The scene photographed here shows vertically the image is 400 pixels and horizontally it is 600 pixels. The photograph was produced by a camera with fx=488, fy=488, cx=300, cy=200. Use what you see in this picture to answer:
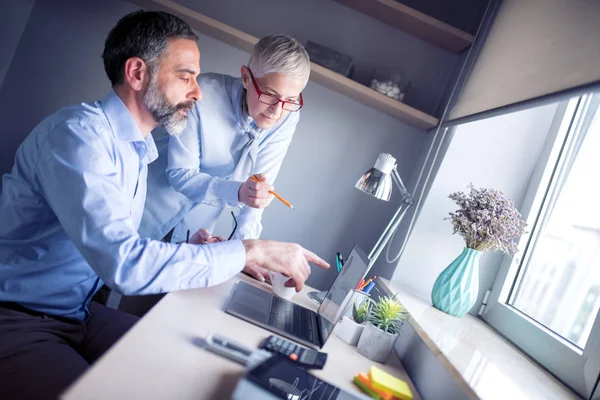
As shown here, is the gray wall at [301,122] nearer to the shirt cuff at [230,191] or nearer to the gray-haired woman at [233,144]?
the gray-haired woman at [233,144]

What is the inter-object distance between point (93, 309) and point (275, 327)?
2.14 feet

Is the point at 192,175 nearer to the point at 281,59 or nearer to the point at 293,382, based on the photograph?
the point at 281,59

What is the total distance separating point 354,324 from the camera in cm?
140

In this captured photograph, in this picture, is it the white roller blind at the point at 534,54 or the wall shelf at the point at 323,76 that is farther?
the wall shelf at the point at 323,76

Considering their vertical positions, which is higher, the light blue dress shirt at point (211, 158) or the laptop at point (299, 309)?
the light blue dress shirt at point (211, 158)

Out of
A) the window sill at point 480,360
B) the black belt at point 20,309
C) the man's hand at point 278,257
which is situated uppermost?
the man's hand at point 278,257

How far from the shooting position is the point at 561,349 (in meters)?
1.35

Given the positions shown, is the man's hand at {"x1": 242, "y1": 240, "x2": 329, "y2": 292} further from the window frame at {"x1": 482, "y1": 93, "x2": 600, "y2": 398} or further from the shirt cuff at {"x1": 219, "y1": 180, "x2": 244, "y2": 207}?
the window frame at {"x1": 482, "y1": 93, "x2": 600, "y2": 398}

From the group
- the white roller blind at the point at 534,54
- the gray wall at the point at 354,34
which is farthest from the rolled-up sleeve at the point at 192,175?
the white roller blind at the point at 534,54

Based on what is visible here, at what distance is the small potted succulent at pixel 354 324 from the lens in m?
1.40

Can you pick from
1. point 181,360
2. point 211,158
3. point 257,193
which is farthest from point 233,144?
point 181,360

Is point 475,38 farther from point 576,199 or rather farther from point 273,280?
point 273,280

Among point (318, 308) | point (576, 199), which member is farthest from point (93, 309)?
point (576, 199)

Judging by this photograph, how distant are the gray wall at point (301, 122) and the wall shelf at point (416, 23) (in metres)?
0.09
